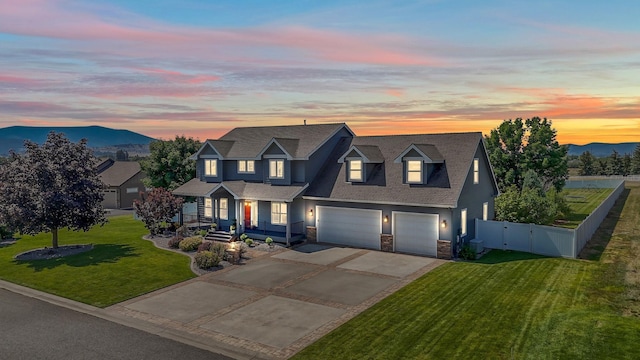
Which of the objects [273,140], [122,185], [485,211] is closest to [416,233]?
[485,211]

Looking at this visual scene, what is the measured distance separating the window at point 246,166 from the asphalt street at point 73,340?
17875 millimetres

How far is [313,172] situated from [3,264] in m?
20.0

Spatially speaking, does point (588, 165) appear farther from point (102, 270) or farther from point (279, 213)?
point (102, 270)

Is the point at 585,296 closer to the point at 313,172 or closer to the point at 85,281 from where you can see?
the point at 313,172

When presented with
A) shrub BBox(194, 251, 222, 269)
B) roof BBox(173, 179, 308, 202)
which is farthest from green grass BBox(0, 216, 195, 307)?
roof BBox(173, 179, 308, 202)

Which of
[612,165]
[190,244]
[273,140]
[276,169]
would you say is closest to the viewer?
[190,244]

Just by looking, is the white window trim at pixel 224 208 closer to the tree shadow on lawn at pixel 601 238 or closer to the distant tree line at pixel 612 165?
the tree shadow on lawn at pixel 601 238

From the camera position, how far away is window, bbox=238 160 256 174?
33438 millimetres

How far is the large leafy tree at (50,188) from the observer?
2570 centimetres

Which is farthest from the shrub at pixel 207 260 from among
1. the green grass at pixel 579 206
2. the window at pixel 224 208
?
the green grass at pixel 579 206

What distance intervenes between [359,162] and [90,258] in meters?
18.0

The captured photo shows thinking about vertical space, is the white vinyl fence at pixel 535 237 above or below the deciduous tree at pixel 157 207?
below

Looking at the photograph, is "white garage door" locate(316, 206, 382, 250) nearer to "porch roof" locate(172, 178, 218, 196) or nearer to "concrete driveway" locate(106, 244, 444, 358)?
"concrete driveway" locate(106, 244, 444, 358)

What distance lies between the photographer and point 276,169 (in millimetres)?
31578
